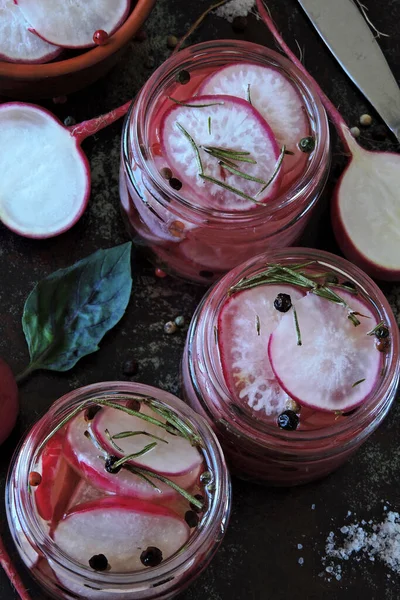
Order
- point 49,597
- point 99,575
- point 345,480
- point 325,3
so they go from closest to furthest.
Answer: point 99,575
point 49,597
point 345,480
point 325,3

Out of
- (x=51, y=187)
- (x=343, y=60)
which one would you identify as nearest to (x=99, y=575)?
(x=51, y=187)

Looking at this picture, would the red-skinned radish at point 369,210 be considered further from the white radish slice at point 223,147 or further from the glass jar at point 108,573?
the glass jar at point 108,573

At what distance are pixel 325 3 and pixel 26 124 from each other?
60 cm

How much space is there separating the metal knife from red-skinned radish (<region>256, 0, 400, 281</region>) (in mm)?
94

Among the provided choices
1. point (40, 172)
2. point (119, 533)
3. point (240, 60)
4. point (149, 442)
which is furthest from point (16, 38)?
point (119, 533)

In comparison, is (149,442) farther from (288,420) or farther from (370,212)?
(370,212)

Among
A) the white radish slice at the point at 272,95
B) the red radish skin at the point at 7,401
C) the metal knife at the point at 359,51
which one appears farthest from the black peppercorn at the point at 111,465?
the metal knife at the point at 359,51

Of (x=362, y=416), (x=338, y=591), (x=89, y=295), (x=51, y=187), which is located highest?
(x=51, y=187)

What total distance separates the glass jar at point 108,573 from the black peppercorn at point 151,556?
0.03 feet

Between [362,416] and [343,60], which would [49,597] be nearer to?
[362,416]

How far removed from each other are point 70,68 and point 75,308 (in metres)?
0.40

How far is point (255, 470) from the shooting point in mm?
1472

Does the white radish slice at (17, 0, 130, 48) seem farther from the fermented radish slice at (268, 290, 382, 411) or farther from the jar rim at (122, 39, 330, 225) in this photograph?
the fermented radish slice at (268, 290, 382, 411)

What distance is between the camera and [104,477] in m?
1.29
